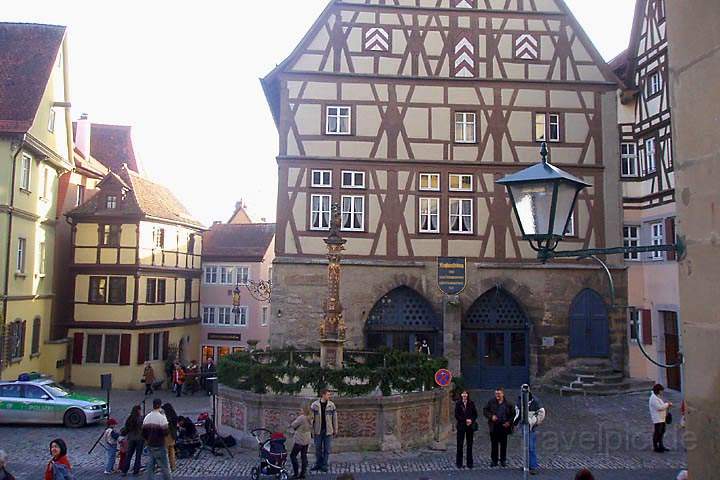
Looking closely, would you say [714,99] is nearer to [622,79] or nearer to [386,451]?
[386,451]

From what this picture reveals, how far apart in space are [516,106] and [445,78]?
2751mm

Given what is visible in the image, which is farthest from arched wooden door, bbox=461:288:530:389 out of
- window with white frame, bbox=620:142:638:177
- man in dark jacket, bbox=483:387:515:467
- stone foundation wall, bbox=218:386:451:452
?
man in dark jacket, bbox=483:387:515:467

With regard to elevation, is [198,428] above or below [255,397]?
below

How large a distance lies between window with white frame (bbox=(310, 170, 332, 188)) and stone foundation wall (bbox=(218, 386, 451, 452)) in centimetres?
962

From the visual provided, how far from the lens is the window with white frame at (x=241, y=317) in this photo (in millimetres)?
39031

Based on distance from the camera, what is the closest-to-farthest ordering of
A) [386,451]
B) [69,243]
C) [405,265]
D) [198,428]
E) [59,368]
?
[386,451]
[198,428]
[405,265]
[59,368]
[69,243]

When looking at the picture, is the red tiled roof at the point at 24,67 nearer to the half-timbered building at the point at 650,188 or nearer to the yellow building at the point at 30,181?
the yellow building at the point at 30,181

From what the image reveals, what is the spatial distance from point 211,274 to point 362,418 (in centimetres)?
2825

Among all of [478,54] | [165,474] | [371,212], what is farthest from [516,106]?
[165,474]

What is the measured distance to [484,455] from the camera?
42.9 ft

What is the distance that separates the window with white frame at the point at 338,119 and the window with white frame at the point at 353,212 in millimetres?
2455

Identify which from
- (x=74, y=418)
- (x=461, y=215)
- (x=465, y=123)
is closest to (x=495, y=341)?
(x=461, y=215)

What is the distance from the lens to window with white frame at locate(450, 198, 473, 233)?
72.8ft

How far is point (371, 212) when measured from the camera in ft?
72.3
